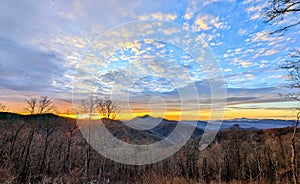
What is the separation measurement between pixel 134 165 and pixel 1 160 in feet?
103

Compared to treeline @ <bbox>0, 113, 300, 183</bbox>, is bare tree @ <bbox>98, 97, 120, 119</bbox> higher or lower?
higher

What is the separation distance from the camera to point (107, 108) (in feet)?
130

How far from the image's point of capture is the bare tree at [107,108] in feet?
130

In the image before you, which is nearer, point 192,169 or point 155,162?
point 192,169

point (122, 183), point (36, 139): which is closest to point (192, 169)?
point (122, 183)

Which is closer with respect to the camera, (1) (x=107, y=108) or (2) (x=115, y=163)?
(1) (x=107, y=108)

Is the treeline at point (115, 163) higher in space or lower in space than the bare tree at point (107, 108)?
lower

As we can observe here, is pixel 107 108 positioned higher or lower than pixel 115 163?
higher

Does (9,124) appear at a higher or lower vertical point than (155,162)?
higher

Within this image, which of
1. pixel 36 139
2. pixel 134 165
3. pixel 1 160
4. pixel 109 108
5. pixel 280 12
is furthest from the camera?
pixel 134 165

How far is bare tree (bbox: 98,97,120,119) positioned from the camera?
130 ft

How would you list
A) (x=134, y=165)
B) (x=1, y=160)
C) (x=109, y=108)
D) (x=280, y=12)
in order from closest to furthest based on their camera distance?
1. (x=280, y=12)
2. (x=1, y=160)
3. (x=109, y=108)
4. (x=134, y=165)

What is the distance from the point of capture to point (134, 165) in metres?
52.5

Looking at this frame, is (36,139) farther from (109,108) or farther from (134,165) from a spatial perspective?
(134,165)
